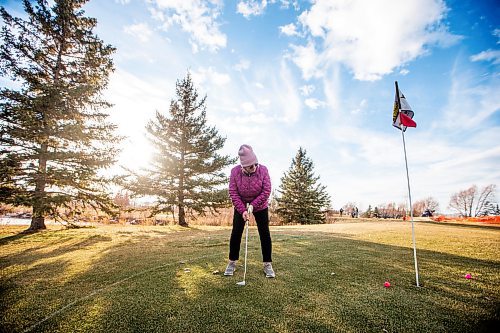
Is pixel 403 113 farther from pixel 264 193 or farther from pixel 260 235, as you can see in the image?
pixel 260 235

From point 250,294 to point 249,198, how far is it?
170cm

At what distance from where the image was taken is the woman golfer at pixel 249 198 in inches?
161

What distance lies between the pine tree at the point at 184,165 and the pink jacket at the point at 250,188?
11227mm

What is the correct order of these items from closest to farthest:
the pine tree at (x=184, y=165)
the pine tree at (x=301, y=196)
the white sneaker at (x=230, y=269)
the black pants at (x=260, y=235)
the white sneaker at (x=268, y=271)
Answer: the white sneaker at (x=268, y=271), the white sneaker at (x=230, y=269), the black pants at (x=260, y=235), the pine tree at (x=184, y=165), the pine tree at (x=301, y=196)

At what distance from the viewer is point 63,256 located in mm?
5430

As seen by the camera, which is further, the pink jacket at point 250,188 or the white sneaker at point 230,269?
the pink jacket at point 250,188

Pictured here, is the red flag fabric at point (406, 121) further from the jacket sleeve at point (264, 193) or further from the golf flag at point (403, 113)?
the jacket sleeve at point (264, 193)

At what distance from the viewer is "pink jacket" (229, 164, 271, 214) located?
421 centimetres

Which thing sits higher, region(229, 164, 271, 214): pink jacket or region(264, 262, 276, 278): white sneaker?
region(229, 164, 271, 214): pink jacket

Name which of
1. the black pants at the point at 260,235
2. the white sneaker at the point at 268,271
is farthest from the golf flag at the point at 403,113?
the white sneaker at the point at 268,271

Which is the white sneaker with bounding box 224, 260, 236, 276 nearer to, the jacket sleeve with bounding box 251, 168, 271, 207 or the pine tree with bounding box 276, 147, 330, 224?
the jacket sleeve with bounding box 251, 168, 271, 207

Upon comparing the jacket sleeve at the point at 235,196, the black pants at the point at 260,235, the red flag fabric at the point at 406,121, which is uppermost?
the red flag fabric at the point at 406,121

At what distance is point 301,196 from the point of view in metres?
28.6

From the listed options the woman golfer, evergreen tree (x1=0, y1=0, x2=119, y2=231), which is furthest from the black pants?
evergreen tree (x1=0, y1=0, x2=119, y2=231)
